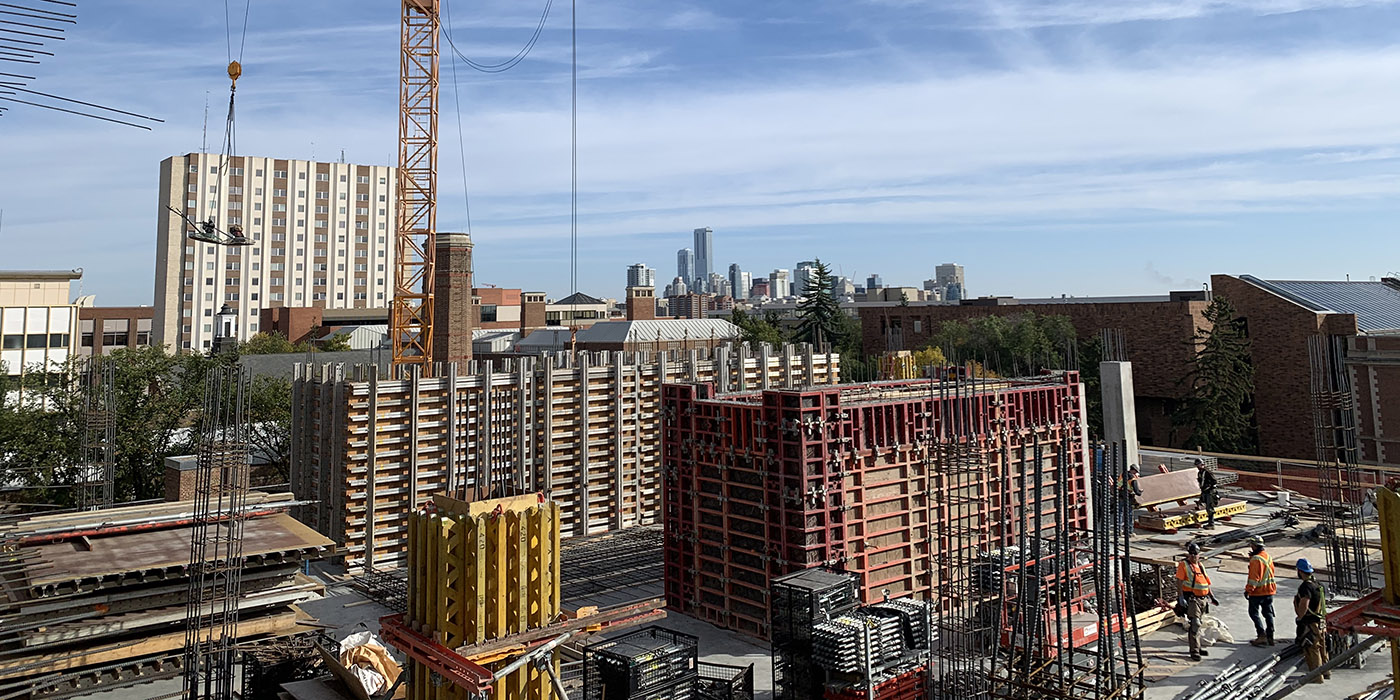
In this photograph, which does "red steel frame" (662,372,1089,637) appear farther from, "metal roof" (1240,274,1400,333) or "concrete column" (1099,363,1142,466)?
"metal roof" (1240,274,1400,333)

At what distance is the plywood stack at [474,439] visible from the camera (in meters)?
17.1

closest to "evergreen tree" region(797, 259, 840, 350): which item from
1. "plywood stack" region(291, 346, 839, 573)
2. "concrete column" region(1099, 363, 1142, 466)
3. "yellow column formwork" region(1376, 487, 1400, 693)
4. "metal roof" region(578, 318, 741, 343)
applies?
"metal roof" region(578, 318, 741, 343)

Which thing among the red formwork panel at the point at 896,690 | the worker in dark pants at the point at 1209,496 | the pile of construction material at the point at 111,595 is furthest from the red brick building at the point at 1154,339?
the pile of construction material at the point at 111,595

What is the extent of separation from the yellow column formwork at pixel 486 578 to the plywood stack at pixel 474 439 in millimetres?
8344

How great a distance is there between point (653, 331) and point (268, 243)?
54400 mm

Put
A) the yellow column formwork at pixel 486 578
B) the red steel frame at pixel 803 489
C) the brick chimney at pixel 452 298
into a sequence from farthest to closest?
1. the brick chimney at pixel 452 298
2. the red steel frame at pixel 803 489
3. the yellow column formwork at pixel 486 578

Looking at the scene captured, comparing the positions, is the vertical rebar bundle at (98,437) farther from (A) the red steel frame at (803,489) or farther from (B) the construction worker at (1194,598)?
(B) the construction worker at (1194,598)

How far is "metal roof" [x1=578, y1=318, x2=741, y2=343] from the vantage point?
54562 millimetres

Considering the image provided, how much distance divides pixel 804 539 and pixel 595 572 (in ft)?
18.9

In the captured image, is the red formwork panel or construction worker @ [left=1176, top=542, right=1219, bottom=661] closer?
the red formwork panel

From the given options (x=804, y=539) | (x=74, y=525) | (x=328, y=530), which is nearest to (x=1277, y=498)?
(x=804, y=539)

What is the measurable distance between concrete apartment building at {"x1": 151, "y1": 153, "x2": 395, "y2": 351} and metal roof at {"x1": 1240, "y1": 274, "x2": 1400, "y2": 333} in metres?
84.3

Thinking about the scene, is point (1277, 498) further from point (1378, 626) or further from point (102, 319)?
point (102, 319)

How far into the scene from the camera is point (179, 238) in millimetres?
81312
